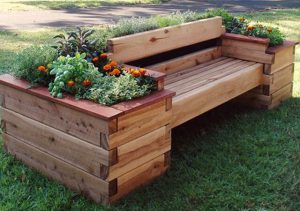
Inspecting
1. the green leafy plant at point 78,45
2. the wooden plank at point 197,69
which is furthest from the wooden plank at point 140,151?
the wooden plank at point 197,69

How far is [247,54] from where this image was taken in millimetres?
5062

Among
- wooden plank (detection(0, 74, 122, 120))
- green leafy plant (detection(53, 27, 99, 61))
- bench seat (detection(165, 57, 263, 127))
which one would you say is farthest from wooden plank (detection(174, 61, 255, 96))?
wooden plank (detection(0, 74, 122, 120))

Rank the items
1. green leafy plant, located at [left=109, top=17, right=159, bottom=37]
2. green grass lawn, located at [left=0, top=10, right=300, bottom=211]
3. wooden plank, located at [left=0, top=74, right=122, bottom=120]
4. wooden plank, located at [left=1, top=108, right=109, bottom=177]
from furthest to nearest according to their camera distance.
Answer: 1. green leafy plant, located at [left=109, top=17, right=159, bottom=37]
2. green grass lawn, located at [left=0, top=10, right=300, bottom=211]
3. wooden plank, located at [left=1, top=108, right=109, bottom=177]
4. wooden plank, located at [left=0, top=74, right=122, bottom=120]

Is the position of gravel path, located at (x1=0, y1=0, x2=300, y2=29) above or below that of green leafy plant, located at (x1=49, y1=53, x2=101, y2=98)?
below

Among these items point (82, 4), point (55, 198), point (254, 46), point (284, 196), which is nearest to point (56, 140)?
point (55, 198)

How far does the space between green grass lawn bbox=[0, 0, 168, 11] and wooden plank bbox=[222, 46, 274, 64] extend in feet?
25.4

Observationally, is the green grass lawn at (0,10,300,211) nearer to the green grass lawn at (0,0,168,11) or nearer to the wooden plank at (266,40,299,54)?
the wooden plank at (266,40,299,54)

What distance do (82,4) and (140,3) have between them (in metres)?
1.84

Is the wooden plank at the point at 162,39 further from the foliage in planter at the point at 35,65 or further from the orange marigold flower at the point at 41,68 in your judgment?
the orange marigold flower at the point at 41,68

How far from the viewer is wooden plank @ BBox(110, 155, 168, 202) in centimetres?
323

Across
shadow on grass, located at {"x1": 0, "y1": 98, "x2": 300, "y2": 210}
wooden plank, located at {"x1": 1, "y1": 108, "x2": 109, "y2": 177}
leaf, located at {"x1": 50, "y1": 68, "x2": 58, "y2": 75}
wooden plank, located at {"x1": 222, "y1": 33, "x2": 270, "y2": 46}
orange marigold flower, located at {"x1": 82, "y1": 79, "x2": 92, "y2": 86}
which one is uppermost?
wooden plank, located at {"x1": 222, "y1": 33, "x2": 270, "y2": 46}

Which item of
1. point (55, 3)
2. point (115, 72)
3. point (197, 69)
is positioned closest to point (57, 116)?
point (115, 72)

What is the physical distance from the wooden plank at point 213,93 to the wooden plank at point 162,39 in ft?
1.79

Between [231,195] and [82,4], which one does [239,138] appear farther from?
[82,4]
